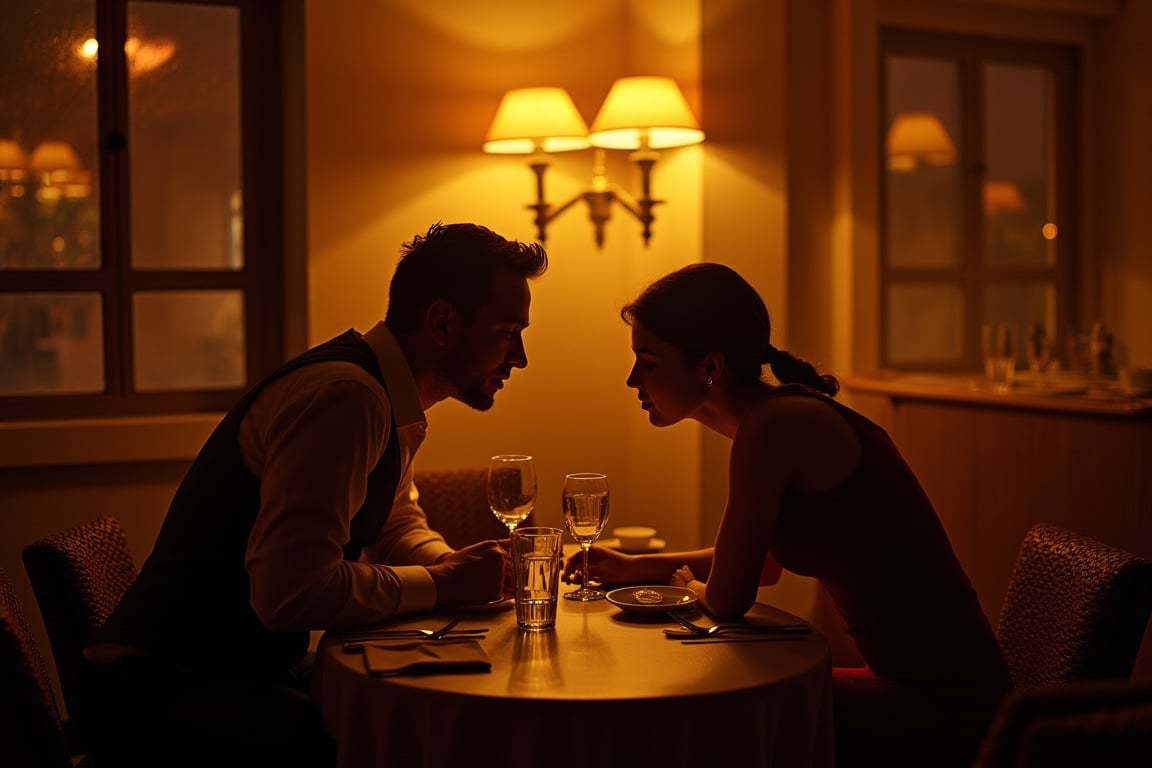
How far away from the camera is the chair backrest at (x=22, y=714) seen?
1431mm

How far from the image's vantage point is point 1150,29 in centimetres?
413

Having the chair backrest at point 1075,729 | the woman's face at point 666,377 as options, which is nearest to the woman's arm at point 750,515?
the woman's face at point 666,377

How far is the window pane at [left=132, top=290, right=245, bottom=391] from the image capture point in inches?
140

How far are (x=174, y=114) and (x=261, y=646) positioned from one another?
224cm

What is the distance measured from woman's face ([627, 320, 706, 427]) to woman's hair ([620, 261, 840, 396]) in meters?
0.02

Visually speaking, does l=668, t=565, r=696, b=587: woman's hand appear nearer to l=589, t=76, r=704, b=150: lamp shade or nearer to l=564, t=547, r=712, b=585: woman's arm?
l=564, t=547, r=712, b=585: woman's arm

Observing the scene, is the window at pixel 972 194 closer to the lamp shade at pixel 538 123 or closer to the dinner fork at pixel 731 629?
the lamp shade at pixel 538 123

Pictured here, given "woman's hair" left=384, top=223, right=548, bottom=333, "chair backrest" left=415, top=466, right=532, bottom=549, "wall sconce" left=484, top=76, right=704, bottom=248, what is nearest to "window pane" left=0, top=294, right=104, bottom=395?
"chair backrest" left=415, top=466, right=532, bottom=549

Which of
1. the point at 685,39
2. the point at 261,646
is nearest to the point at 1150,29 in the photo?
the point at 685,39

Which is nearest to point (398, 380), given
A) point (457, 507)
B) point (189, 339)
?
point (457, 507)

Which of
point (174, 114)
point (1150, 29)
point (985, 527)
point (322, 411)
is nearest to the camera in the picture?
point (322, 411)

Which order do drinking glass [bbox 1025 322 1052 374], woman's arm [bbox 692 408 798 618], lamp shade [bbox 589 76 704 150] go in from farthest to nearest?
drinking glass [bbox 1025 322 1052 374] → lamp shade [bbox 589 76 704 150] → woman's arm [bbox 692 408 798 618]

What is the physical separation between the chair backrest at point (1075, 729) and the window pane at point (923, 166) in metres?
3.27

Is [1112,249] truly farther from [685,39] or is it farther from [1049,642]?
[1049,642]
